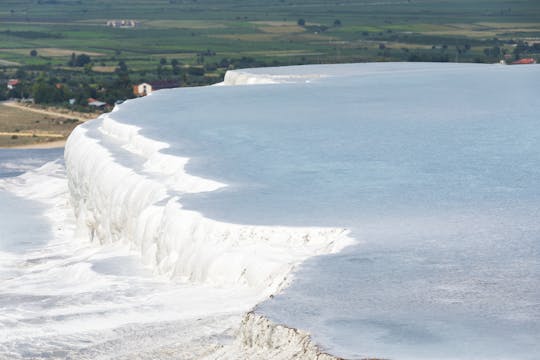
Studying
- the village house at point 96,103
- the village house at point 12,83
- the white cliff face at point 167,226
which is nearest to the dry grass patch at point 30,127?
the village house at point 96,103

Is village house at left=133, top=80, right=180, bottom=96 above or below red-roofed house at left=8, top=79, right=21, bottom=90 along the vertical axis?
above

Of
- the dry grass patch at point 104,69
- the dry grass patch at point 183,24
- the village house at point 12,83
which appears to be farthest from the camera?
the dry grass patch at point 183,24

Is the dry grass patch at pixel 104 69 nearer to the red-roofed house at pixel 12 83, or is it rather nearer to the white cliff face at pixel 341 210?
the red-roofed house at pixel 12 83

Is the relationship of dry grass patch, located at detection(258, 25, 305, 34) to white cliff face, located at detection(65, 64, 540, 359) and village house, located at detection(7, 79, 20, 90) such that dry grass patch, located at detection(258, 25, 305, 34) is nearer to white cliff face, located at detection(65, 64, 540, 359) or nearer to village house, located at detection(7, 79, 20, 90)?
village house, located at detection(7, 79, 20, 90)

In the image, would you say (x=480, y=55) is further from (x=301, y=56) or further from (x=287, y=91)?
(x=287, y=91)

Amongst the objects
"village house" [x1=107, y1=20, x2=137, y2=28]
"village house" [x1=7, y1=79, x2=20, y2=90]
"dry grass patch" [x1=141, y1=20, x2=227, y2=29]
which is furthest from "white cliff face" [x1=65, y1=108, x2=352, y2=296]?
"village house" [x1=107, y1=20, x2=137, y2=28]

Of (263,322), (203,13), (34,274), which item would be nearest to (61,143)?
(34,274)
